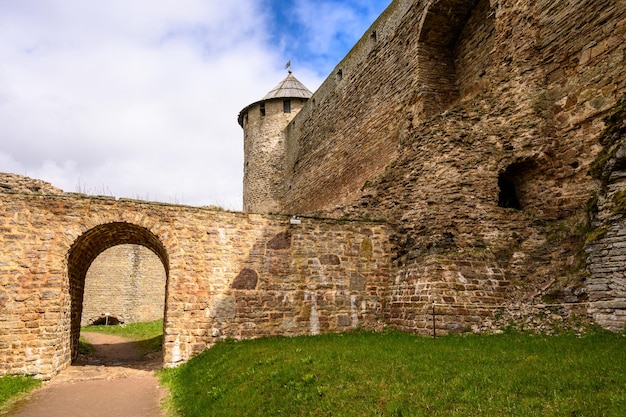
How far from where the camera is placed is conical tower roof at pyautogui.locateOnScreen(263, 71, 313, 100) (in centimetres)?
2756

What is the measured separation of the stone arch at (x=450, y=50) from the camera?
42.8 feet

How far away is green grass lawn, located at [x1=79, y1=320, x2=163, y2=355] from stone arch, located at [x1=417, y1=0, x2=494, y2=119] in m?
11.4

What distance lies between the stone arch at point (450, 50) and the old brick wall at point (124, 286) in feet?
63.0

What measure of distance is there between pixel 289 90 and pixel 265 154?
4.71 metres

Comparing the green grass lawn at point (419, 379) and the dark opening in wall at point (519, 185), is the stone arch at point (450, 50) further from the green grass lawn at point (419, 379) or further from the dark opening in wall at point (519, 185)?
the green grass lawn at point (419, 379)

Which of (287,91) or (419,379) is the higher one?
(287,91)

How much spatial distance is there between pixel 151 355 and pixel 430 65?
1232cm

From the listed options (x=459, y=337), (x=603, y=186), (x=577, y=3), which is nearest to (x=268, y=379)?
(x=459, y=337)

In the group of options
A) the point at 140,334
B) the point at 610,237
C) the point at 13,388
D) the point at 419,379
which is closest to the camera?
the point at 419,379

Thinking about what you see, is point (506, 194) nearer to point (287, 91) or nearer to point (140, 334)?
point (140, 334)

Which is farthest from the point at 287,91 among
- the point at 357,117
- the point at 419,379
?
the point at 419,379

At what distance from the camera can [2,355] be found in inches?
316

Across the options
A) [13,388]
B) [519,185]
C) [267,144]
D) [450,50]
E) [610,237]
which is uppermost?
[267,144]

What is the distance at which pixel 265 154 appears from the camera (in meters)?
26.8
